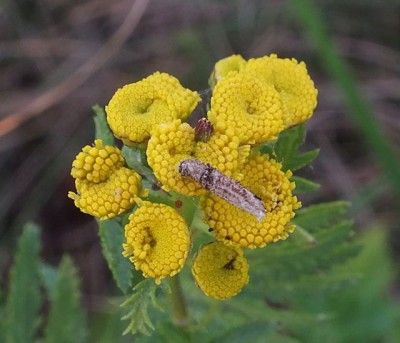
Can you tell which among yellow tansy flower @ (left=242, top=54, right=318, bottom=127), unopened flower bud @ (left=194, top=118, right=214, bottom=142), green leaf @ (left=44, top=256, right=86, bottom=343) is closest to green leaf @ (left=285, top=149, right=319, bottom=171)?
yellow tansy flower @ (left=242, top=54, right=318, bottom=127)

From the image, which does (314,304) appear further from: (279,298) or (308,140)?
(308,140)

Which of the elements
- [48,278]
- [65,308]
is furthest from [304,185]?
[48,278]

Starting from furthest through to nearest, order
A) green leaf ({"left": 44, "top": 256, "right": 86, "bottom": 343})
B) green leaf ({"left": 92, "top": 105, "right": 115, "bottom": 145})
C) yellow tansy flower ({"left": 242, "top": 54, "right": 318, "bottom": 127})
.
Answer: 1. green leaf ({"left": 44, "top": 256, "right": 86, "bottom": 343})
2. green leaf ({"left": 92, "top": 105, "right": 115, "bottom": 145})
3. yellow tansy flower ({"left": 242, "top": 54, "right": 318, "bottom": 127})

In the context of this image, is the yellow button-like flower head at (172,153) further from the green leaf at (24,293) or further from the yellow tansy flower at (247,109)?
the green leaf at (24,293)

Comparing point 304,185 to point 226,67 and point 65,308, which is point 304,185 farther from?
point 65,308

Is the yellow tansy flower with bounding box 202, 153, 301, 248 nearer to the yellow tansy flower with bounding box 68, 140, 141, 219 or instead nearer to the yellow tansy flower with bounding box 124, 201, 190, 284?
the yellow tansy flower with bounding box 124, 201, 190, 284
